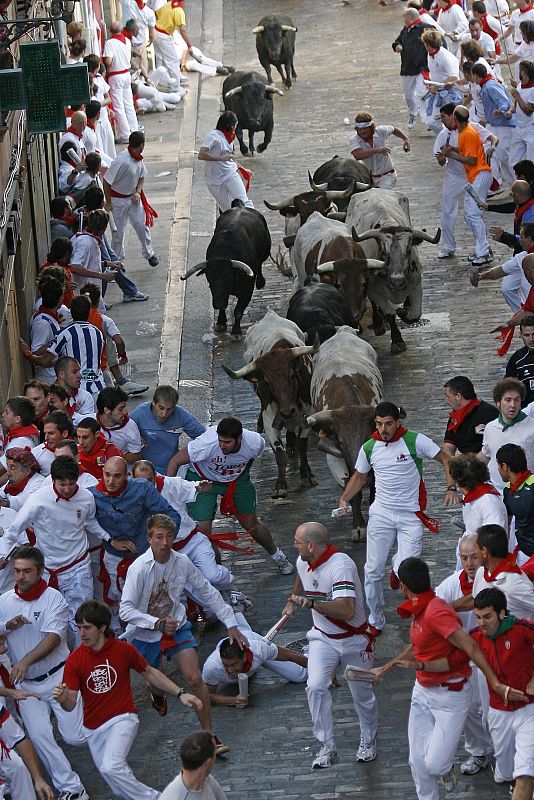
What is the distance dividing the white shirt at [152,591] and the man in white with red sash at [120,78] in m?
17.4

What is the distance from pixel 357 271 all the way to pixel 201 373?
6.99 feet

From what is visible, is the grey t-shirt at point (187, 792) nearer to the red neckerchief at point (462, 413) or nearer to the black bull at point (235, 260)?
the red neckerchief at point (462, 413)

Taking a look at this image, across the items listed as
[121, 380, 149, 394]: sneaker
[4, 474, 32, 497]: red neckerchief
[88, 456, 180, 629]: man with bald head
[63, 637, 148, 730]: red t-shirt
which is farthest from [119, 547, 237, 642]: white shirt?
[121, 380, 149, 394]: sneaker

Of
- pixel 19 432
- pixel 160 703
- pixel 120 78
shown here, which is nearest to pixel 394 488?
pixel 160 703

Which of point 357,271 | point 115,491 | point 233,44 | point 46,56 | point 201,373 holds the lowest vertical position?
point 233,44

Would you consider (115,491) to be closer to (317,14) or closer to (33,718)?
(33,718)

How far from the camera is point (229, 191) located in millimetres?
22828

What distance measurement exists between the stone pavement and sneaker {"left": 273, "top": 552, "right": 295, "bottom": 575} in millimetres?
106

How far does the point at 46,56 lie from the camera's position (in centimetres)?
1524

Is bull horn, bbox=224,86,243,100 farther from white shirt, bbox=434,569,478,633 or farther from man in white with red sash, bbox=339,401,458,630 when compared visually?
white shirt, bbox=434,569,478,633

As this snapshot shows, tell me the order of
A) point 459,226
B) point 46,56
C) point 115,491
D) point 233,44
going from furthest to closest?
1. point 233,44
2. point 459,226
3. point 46,56
4. point 115,491

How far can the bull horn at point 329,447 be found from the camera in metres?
14.2

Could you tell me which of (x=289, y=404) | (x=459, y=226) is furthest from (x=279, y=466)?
(x=459, y=226)

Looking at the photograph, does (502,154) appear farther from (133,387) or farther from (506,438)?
(506,438)
